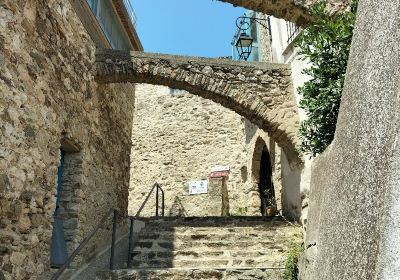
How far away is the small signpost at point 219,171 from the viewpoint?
12.7m

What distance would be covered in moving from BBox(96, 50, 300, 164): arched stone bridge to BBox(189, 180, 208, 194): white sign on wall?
6.32 meters

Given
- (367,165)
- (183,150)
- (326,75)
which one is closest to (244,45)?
(183,150)

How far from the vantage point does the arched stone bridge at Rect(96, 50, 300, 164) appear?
650 cm

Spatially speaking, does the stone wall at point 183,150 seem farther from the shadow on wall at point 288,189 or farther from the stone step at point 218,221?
the stone step at point 218,221

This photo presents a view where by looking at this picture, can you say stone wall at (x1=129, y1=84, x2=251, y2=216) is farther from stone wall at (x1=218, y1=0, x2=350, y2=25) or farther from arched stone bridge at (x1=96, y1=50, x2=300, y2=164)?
stone wall at (x1=218, y1=0, x2=350, y2=25)

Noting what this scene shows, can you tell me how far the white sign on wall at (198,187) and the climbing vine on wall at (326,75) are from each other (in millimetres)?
9031

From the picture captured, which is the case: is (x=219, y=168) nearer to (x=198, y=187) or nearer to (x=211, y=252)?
(x=198, y=187)

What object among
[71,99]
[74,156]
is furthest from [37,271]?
[71,99]

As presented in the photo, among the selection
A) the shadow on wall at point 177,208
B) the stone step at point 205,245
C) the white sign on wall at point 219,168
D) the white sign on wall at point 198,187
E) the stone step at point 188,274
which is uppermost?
the white sign on wall at point 219,168

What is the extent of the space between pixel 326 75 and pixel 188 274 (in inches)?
108

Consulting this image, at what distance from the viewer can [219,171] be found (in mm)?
12828

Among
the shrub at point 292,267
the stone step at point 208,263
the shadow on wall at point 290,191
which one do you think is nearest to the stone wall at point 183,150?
the shadow on wall at point 290,191

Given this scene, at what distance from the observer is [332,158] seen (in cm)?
218

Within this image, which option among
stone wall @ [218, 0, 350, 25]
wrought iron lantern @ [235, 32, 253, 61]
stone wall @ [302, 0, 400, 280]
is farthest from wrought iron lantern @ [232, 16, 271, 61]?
stone wall @ [302, 0, 400, 280]
